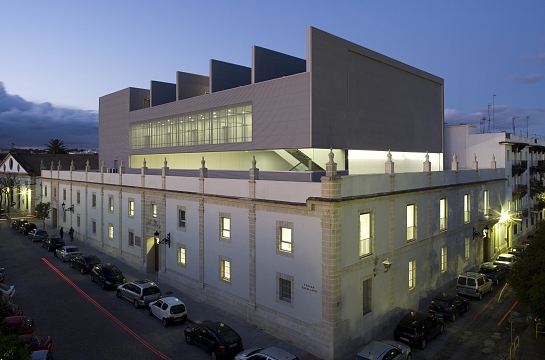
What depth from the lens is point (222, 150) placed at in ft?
115

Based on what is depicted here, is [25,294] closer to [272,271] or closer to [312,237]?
[272,271]

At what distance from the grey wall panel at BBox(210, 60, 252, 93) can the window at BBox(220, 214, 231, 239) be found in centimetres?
1597

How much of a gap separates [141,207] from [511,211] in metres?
39.4

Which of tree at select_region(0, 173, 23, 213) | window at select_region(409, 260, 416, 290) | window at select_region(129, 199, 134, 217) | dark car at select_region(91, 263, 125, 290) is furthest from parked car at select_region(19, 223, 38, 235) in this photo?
window at select_region(409, 260, 416, 290)

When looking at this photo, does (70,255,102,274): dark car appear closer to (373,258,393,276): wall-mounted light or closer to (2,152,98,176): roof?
(373,258,393,276): wall-mounted light

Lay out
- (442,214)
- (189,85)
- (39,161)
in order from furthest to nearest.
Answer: (39,161) < (189,85) < (442,214)

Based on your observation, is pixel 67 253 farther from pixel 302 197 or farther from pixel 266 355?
pixel 266 355

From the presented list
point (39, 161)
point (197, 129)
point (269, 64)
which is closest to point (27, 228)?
point (39, 161)

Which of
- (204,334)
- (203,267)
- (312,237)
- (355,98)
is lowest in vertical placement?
(204,334)

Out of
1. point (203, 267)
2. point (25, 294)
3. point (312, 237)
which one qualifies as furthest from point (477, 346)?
point (25, 294)

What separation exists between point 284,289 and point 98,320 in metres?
11.8

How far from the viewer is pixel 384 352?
1683cm

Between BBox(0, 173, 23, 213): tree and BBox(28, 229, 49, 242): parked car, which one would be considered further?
BBox(0, 173, 23, 213): tree

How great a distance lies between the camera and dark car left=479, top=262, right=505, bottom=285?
3067 cm
